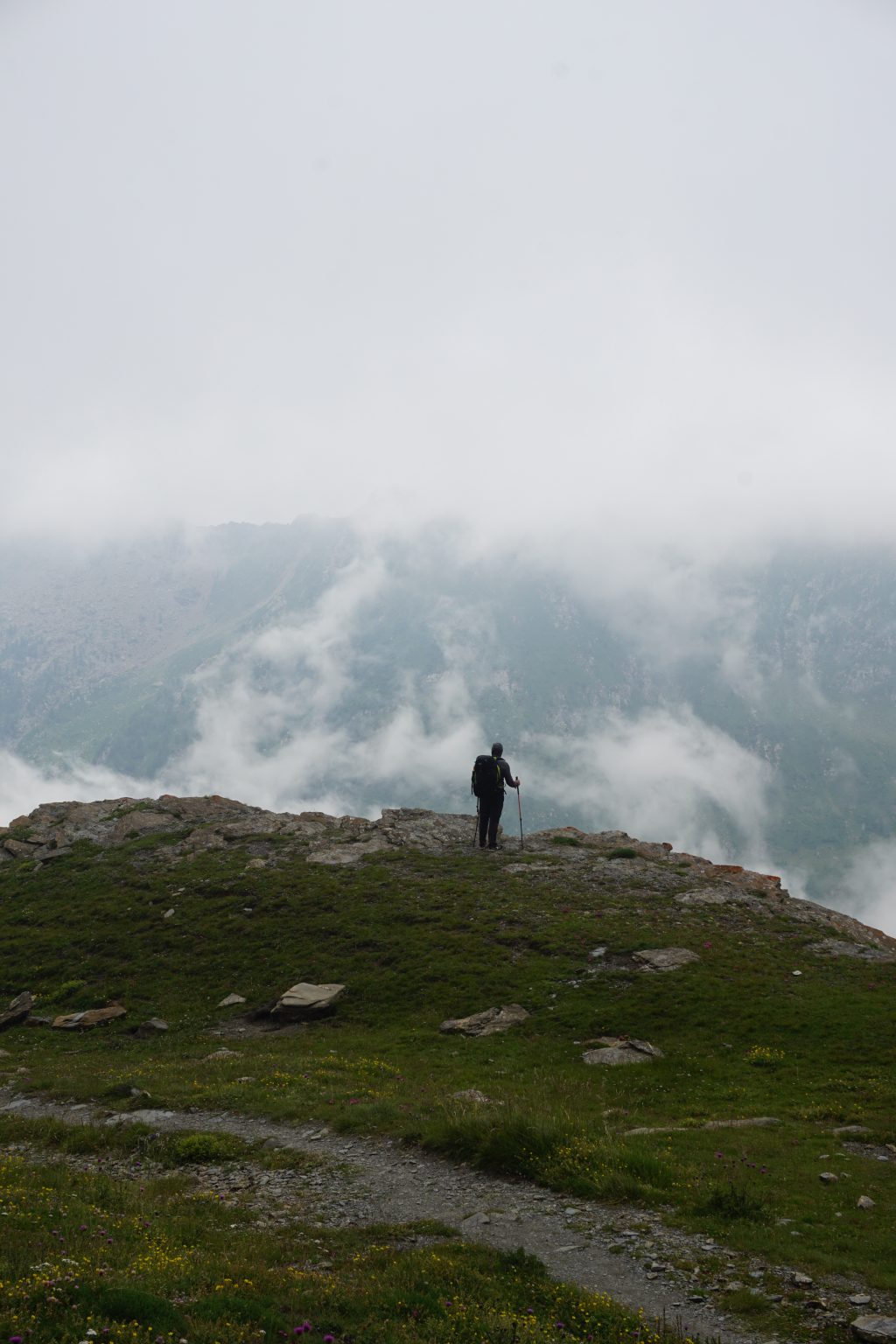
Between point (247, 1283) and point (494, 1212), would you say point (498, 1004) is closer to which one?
point (494, 1212)

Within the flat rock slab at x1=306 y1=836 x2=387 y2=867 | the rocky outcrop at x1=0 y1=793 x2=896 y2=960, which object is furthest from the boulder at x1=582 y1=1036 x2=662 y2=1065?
the flat rock slab at x1=306 y1=836 x2=387 y2=867

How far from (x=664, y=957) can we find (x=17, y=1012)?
25.6 meters

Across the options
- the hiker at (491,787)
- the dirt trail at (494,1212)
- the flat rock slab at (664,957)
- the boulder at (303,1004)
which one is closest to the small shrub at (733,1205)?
the dirt trail at (494,1212)

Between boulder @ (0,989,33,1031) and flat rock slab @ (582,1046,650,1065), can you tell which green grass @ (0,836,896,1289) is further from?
boulder @ (0,989,33,1031)

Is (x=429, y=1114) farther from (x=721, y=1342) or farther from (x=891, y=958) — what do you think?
(x=891, y=958)

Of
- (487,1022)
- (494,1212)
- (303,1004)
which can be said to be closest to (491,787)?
(303,1004)

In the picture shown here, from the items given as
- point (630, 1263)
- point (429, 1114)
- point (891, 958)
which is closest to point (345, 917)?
point (429, 1114)

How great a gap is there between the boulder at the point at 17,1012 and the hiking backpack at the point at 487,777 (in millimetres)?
23692

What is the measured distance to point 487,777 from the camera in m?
43.7

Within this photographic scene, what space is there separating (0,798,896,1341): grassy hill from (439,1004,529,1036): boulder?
527mm

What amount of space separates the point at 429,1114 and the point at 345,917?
1866cm

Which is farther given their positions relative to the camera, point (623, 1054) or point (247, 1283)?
point (623, 1054)

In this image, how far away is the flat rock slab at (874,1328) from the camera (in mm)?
8727

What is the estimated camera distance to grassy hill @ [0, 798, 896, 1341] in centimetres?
1391
